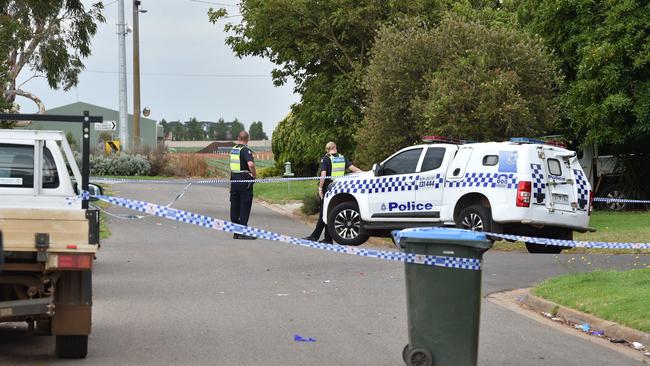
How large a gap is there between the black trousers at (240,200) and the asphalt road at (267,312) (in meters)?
0.79

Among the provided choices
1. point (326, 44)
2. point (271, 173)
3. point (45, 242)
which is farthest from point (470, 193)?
point (271, 173)

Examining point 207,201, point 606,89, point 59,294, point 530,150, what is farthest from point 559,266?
point 207,201

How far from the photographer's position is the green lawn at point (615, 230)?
1848cm

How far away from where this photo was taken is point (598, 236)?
1986cm

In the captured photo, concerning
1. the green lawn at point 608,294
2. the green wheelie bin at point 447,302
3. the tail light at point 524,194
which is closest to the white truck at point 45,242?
the green wheelie bin at point 447,302

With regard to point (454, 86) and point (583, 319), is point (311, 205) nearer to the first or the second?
point (454, 86)

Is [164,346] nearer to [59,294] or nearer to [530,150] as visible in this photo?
[59,294]

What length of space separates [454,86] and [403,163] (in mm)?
4930

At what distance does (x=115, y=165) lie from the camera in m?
45.8

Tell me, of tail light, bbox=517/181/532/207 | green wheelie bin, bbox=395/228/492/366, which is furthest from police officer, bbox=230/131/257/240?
green wheelie bin, bbox=395/228/492/366

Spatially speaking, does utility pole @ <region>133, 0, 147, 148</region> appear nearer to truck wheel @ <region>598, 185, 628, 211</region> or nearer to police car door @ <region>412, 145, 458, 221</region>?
truck wheel @ <region>598, 185, 628, 211</region>

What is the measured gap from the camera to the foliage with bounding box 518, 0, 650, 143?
2522 centimetres

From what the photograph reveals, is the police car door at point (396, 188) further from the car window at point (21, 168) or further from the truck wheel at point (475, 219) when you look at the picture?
the car window at point (21, 168)

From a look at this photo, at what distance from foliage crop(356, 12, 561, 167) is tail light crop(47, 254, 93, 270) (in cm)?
1498
